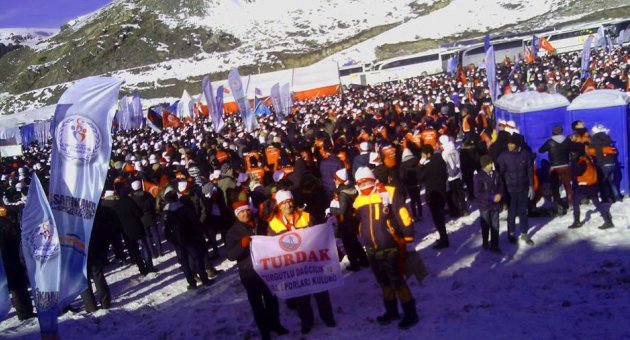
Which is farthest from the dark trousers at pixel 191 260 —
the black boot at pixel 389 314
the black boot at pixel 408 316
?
the black boot at pixel 408 316

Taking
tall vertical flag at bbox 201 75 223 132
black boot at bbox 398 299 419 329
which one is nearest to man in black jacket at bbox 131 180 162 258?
black boot at bbox 398 299 419 329

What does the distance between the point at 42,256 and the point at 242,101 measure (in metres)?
14.5

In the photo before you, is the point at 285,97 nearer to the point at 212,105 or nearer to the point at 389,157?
the point at 212,105

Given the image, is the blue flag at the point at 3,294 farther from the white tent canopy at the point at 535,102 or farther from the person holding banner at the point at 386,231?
the white tent canopy at the point at 535,102

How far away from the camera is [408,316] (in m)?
5.68

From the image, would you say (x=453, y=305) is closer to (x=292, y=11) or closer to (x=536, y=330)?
(x=536, y=330)

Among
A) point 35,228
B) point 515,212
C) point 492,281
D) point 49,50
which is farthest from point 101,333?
point 49,50

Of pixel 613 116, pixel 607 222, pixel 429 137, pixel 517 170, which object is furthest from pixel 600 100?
pixel 429 137

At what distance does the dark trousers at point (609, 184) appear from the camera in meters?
8.66

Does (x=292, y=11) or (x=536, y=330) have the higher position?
(x=292, y=11)

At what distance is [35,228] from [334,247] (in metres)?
2.82

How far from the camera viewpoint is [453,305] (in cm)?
621

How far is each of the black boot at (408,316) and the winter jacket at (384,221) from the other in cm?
62

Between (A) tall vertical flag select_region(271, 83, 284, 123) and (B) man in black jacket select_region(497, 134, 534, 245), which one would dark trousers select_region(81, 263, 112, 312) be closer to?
(B) man in black jacket select_region(497, 134, 534, 245)
